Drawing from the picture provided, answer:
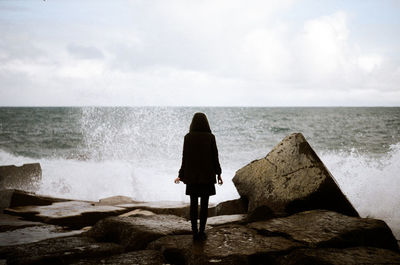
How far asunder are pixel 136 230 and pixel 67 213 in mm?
2216

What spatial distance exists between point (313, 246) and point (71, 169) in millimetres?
11519

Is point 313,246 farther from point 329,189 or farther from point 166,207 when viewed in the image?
point 166,207

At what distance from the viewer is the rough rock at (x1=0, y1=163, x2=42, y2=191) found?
8.36m

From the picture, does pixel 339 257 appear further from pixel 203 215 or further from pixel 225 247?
pixel 203 215

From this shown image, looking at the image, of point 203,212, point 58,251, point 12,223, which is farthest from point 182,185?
point 58,251

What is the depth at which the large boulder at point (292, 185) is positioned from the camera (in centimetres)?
441

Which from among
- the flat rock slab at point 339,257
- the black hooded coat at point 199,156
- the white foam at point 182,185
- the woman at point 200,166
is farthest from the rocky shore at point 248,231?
the white foam at point 182,185

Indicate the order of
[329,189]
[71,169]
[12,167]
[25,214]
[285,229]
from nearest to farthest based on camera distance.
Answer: [285,229]
[329,189]
[25,214]
[12,167]
[71,169]

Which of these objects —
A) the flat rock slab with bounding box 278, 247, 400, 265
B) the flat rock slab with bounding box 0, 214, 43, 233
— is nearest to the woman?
the flat rock slab with bounding box 278, 247, 400, 265

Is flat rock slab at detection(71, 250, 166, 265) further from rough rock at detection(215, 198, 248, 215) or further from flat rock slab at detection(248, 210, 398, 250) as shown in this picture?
rough rock at detection(215, 198, 248, 215)

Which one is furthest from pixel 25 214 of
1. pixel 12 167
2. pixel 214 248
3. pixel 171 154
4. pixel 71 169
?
pixel 171 154

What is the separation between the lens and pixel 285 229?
374cm

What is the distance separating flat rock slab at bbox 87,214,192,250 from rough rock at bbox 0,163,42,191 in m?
5.36

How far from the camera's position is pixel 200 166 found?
12.2ft
